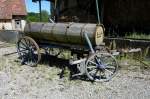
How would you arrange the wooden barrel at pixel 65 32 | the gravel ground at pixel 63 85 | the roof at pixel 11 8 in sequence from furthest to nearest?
1. the roof at pixel 11 8
2. the wooden barrel at pixel 65 32
3. the gravel ground at pixel 63 85

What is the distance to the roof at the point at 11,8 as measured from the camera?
34281mm

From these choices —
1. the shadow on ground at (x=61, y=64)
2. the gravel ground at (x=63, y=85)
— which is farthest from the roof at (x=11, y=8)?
the gravel ground at (x=63, y=85)

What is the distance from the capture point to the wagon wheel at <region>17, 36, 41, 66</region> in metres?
10.6

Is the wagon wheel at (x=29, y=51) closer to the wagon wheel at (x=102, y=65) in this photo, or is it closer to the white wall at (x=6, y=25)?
the wagon wheel at (x=102, y=65)

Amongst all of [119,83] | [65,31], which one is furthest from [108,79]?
[65,31]

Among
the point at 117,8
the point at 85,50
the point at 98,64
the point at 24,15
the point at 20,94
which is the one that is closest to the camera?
the point at 20,94

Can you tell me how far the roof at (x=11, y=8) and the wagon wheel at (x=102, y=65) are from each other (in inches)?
1033

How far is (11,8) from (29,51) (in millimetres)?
25880

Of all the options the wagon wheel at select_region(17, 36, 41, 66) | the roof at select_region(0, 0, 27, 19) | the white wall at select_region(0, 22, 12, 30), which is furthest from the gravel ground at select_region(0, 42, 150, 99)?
the roof at select_region(0, 0, 27, 19)

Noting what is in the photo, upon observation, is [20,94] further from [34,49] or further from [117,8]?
[117,8]

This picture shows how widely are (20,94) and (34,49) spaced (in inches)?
132

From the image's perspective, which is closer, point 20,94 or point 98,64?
point 20,94

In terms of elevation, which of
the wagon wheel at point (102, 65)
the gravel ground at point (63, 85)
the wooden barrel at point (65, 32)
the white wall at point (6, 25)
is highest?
the wooden barrel at point (65, 32)

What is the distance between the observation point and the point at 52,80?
8.80 meters
